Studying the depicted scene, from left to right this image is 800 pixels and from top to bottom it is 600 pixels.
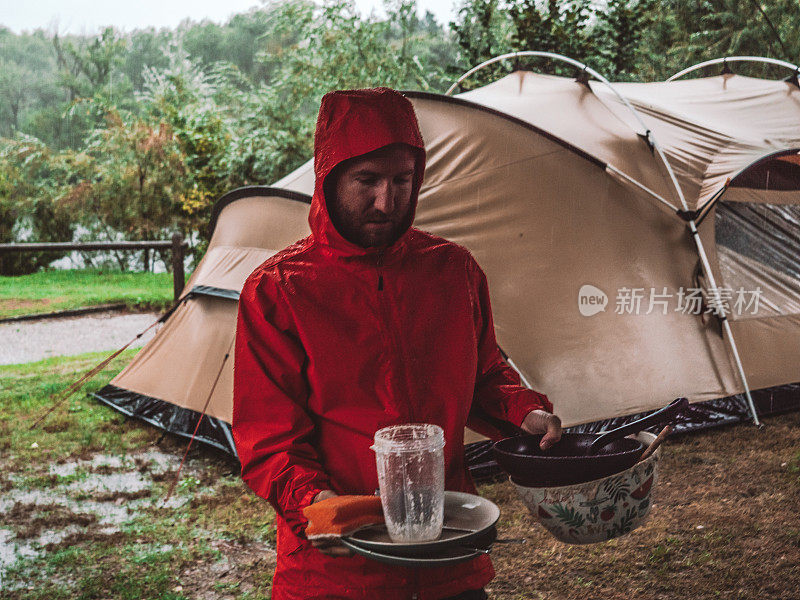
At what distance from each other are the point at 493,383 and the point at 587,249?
317cm

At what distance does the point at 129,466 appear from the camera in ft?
14.5

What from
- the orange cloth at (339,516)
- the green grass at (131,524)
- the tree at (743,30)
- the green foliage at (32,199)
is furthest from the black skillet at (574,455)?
the green foliage at (32,199)

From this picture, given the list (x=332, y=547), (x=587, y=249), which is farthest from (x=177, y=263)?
(x=332, y=547)

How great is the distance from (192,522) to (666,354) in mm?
2859

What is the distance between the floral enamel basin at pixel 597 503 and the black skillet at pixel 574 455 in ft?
0.05

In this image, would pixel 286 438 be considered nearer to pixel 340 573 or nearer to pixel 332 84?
pixel 340 573

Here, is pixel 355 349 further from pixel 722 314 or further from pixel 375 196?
pixel 722 314

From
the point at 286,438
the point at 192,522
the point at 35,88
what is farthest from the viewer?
the point at 35,88

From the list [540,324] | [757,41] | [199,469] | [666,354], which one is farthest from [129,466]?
[757,41]

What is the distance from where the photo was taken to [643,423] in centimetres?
142

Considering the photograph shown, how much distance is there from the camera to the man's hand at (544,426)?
133 cm

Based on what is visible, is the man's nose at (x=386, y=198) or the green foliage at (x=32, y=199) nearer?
the man's nose at (x=386, y=198)

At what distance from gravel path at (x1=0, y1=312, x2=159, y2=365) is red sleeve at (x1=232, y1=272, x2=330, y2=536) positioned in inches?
275

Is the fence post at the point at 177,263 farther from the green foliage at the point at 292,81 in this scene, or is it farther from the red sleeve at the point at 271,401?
the red sleeve at the point at 271,401
